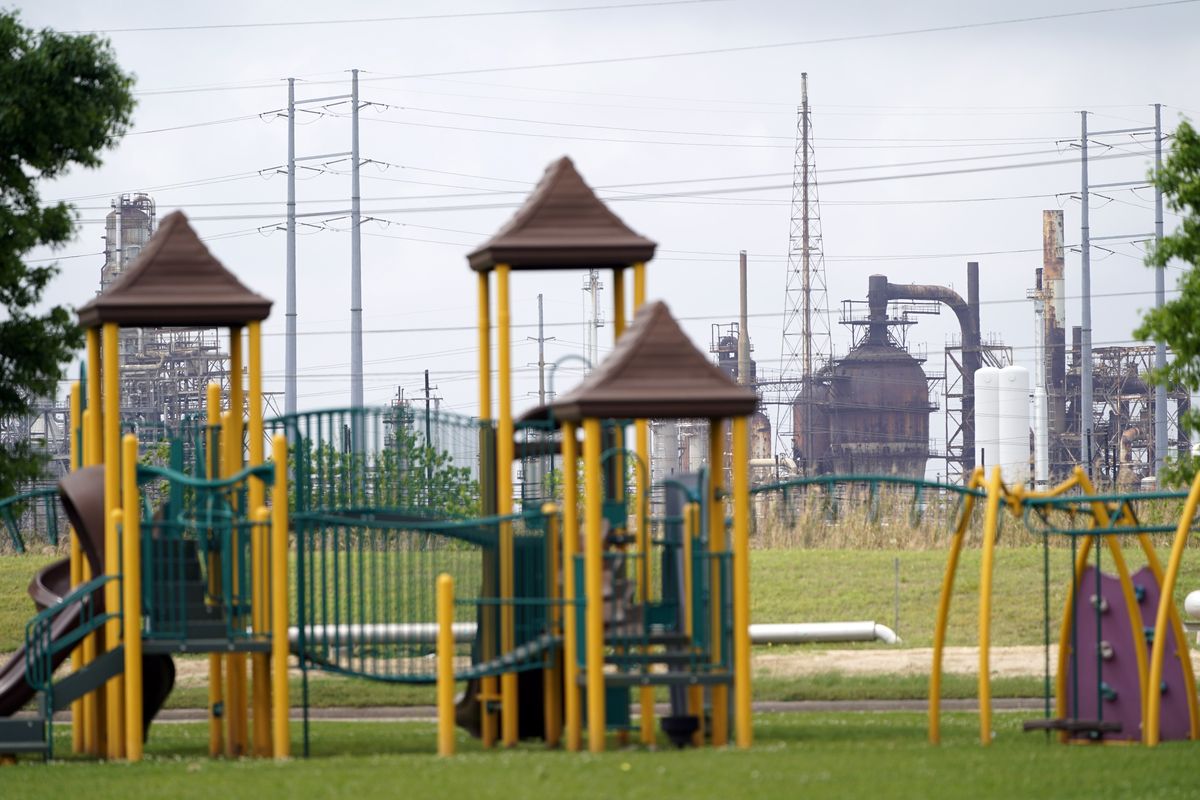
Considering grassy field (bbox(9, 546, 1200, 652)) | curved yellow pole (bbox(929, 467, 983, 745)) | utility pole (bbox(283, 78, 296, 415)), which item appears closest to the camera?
curved yellow pole (bbox(929, 467, 983, 745))

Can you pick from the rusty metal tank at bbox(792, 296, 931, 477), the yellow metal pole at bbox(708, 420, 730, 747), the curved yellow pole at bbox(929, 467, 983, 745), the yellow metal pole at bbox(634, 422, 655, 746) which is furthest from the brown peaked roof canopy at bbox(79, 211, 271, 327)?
the rusty metal tank at bbox(792, 296, 931, 477)

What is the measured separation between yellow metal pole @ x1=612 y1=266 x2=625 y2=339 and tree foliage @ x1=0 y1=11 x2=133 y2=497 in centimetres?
951

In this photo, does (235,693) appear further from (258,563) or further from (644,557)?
(644,557)

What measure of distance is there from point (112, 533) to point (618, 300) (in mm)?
4591

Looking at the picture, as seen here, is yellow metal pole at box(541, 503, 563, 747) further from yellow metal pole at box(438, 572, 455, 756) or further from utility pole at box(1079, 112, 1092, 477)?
utility pole at box(1079, 112, 1092, 477)

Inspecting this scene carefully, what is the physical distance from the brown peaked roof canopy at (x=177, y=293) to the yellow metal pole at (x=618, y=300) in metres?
2.93

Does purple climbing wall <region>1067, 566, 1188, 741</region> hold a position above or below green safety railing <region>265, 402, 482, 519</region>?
below

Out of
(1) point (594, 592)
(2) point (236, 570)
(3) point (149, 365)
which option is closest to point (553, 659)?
(1) point (594, 592)

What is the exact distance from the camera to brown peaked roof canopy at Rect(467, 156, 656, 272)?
14.2 m

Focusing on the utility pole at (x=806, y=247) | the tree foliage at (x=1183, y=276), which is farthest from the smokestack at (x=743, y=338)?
the tree foliage at (x=1183, y=276)

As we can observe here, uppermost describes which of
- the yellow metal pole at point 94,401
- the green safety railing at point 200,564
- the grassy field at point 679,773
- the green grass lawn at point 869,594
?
the yellow metal pole at point 94,401

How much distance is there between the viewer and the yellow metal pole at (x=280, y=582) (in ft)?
42.4

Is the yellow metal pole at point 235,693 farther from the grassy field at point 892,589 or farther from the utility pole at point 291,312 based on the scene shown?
the utility pole at point 291,312

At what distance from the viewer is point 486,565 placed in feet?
47.8
